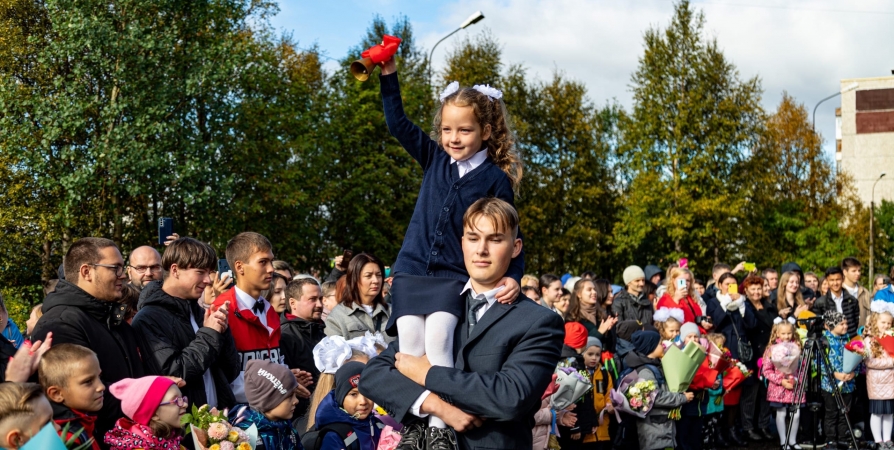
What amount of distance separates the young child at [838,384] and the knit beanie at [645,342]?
335cm

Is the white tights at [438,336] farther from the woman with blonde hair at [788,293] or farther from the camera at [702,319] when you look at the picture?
the woman with blonde hair at [788,293]

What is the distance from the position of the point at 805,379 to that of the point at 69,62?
20.3 metres

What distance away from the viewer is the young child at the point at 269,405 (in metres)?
5.52

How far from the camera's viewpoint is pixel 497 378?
3037 millimetres

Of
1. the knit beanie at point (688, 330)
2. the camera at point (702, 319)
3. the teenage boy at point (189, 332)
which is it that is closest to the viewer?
the teenage boy at point (189, 332)

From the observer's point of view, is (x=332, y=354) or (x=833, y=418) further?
(x=833, y=418)

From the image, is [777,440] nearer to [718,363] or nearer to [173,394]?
[718,363]

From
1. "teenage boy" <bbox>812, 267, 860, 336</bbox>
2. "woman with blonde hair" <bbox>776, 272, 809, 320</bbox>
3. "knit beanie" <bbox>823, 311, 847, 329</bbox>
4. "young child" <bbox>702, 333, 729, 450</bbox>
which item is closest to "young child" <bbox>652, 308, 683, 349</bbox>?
"young child" <bbox>702, 333, 729, 450</bbox>

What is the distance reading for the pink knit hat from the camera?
15.1 feet

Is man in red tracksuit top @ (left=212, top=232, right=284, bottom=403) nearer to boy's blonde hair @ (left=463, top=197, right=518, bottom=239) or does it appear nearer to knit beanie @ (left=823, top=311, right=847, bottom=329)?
boy's blonde hair @ (left=463, top=197, right=518, bottom=239)

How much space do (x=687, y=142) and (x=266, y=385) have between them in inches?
1313

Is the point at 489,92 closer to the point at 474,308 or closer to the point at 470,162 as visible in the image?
the point at 470,162

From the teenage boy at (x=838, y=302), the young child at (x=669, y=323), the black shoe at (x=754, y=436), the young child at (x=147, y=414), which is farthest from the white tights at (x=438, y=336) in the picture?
the teenage boy at (x=838, y=302)

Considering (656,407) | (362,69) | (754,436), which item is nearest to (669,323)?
(656,407)
